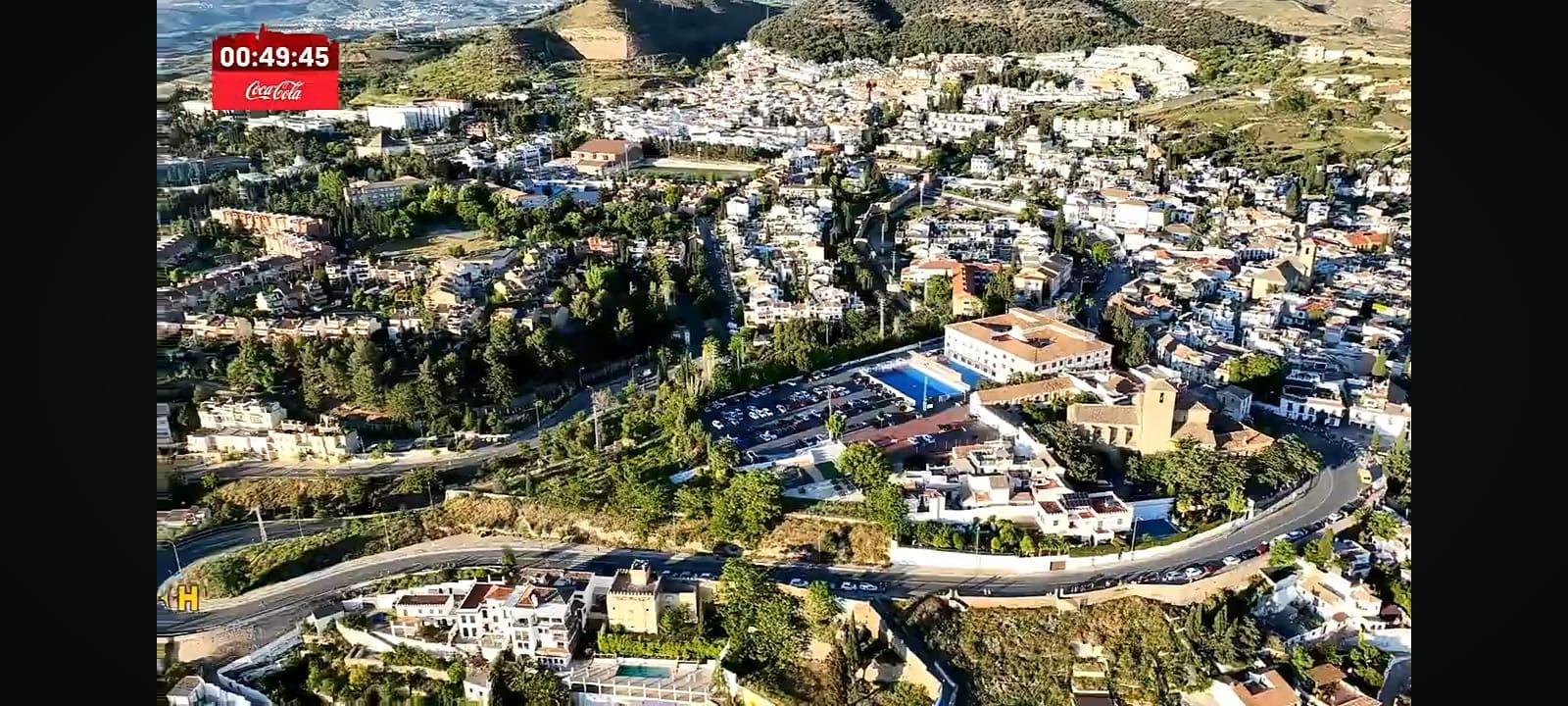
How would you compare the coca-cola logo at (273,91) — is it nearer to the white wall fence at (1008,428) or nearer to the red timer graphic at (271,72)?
the red timer graphic at (271,72)

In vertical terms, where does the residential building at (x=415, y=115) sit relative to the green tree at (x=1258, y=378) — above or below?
above

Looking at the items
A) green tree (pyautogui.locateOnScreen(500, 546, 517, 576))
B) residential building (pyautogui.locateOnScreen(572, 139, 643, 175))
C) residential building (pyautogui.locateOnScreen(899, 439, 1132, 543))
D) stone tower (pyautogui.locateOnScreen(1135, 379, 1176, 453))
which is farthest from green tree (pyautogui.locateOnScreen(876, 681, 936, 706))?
residential building (pyautogui.locateOnScreen(572, 139, 643, 175))

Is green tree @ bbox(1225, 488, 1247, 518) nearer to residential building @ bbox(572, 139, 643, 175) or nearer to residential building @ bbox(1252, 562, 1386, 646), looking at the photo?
residential building @ bbox(1252, 562, 1386, 646)

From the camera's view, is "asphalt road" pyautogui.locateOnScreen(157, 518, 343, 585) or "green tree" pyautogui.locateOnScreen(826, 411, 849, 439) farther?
"green tree" pyautogui.locateOnScreen(826, 411, 849, 439)

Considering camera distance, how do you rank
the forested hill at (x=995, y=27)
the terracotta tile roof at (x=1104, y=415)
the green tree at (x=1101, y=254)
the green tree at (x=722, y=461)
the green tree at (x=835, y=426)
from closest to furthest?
the green tree at (x=722, y=461) < the terracotta tile roof at (x=1104, y=415) < the green tree at (x=835, y=426) < the green tree at (x=1101, y=254) < the forested hill at (x=995, y=27)

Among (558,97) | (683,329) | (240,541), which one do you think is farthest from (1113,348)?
(558,97)

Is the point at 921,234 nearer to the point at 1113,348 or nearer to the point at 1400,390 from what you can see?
the point at 1113,348

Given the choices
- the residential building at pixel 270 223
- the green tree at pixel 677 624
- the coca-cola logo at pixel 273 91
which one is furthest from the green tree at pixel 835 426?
the residential building at pixel 270 223
